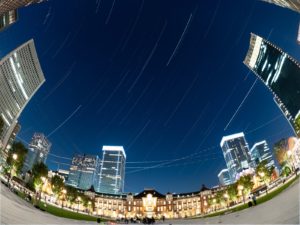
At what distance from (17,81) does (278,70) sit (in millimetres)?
140068

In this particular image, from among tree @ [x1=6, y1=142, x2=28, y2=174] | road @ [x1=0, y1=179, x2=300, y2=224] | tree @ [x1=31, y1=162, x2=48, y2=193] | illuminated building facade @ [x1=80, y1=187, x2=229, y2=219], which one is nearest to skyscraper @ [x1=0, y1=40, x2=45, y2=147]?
illuminated building facade @ [x1=80, y1=187, x2=229, y2=219]

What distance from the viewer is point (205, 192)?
176 metres

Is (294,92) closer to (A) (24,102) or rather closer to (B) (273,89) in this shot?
(B) (273,89)

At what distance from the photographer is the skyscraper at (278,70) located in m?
137

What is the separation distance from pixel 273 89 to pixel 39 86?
139281 mm

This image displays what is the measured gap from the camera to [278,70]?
Result: 14850 cm

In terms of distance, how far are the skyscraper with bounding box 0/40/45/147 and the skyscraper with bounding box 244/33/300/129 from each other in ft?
428

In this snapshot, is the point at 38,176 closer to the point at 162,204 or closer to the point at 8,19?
the point at 8,19

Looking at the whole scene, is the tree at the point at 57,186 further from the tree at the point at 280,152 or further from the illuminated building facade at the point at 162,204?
the illuminated building facade at the point at 162,204

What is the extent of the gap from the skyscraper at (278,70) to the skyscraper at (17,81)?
130431 mm

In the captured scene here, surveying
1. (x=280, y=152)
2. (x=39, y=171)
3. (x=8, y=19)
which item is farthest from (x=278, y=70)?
(x=39, y=171)

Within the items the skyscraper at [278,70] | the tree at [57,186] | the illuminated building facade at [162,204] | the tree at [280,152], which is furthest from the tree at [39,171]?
the illuminated building facade at [162,204]

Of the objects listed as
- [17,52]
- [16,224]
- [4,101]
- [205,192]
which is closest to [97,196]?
[205,192]

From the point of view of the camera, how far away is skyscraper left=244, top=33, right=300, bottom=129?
137000mm
